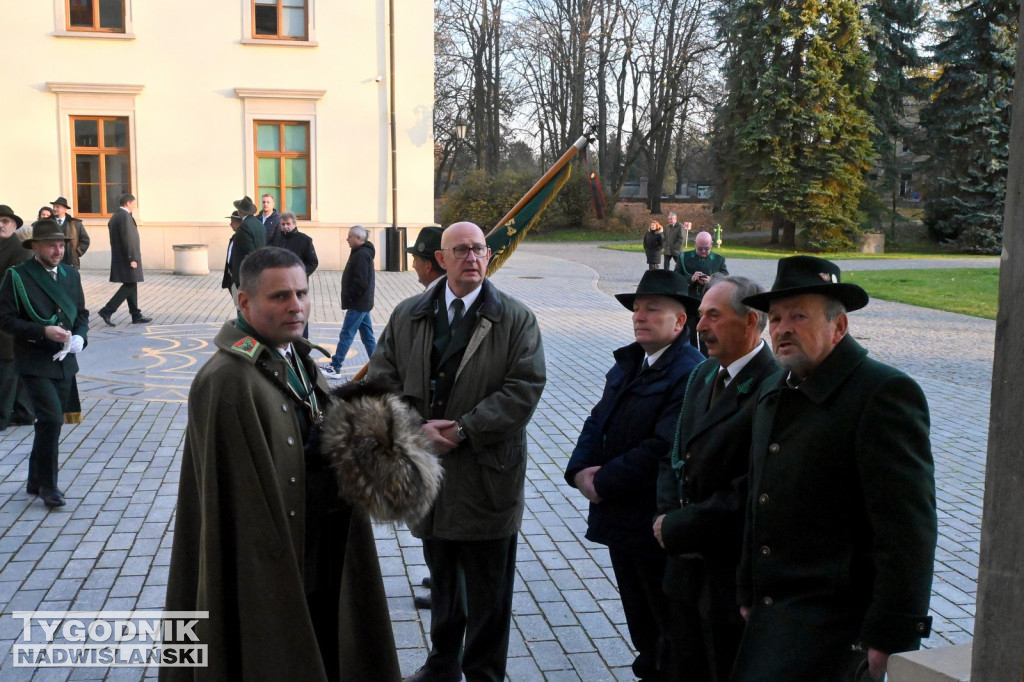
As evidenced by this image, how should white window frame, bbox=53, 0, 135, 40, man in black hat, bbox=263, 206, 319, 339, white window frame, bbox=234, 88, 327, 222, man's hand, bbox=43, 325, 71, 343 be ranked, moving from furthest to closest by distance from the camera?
white window frame, bbox=234, 88, 327, 222 < white window frame, bbox=53, 0, 135, 40 < man in black hat, bbox=263, 206, 319, 339 < man's hand, bbox=43, 325, 71, 343

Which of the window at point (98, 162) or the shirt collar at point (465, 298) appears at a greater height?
the window at point (98, 162)

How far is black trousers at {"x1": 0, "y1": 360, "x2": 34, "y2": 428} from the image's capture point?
860cm

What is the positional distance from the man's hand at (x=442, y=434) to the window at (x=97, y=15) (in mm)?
24467

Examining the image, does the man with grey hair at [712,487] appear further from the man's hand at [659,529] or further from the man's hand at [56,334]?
the man's hand at [56,334]

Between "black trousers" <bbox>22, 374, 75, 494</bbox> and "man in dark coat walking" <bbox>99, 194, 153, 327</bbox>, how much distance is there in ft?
29.0

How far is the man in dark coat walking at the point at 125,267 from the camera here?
49.8ft

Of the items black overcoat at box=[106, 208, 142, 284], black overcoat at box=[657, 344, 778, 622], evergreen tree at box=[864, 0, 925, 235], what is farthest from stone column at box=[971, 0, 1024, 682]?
evergreen tree at box=[864, 0, 925, 235]

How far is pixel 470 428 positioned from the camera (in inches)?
157

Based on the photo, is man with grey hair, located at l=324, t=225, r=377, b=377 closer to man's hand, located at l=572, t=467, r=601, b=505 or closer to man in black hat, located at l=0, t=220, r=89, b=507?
man in black hat, located at l=0, t=220, r=89, b=507

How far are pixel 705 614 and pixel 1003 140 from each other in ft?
141

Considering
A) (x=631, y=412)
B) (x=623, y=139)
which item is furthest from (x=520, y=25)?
(x=631, y=412)

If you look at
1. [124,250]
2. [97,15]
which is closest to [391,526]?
[124,250]

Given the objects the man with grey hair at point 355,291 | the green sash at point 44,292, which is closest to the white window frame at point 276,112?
the man with grey hair at point 355,291

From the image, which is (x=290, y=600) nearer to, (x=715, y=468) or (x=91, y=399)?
(x=715, y=468)
